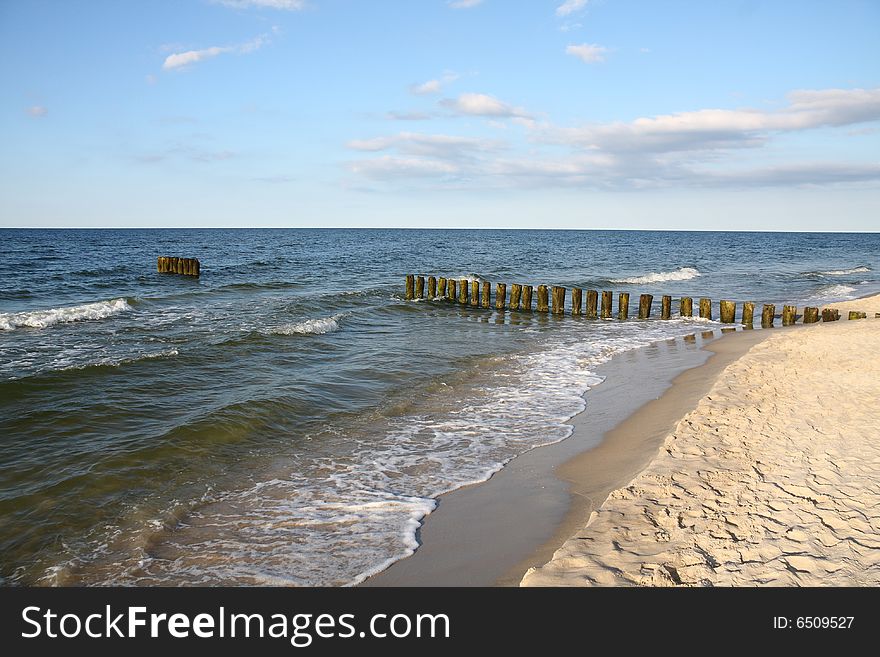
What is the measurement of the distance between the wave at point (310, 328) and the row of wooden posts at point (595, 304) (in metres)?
7.96

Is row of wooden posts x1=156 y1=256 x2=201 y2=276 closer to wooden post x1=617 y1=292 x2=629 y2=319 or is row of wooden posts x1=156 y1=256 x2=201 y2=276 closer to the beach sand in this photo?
wooden post x1=617 y1=292 x2=629 y2=319

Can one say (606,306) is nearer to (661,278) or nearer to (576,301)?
(576,301)

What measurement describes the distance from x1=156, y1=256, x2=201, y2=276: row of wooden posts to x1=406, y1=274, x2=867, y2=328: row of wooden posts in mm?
15874

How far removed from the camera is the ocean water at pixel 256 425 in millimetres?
5898

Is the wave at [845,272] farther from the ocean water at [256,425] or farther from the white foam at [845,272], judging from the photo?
the ocean water at [256,425]

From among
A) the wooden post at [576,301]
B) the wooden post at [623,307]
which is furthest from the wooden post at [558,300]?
the wooden post at [623,307]

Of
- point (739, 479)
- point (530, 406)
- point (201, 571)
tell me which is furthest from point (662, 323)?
point (201, 571)

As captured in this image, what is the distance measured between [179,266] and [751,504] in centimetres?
3750

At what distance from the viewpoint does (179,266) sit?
37469 millimetres

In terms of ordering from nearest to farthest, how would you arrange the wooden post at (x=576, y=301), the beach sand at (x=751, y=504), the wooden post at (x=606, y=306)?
1. the beach sand at (x=751, y=504)
2. the wooden post at (x=606, y=306)
3. the wooden post at (x=576, y=301)

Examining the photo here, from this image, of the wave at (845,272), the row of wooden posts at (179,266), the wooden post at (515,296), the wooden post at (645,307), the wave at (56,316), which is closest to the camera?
the wave at (56,316)
